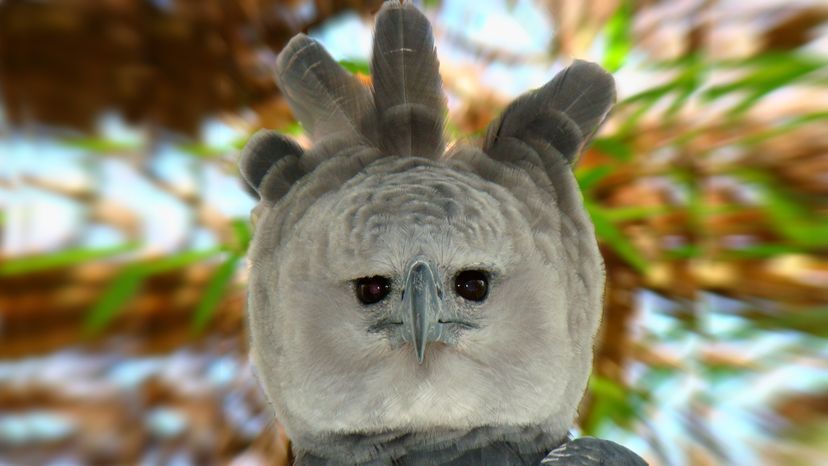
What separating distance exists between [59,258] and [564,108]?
1.13 meters

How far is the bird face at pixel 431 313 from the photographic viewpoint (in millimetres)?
916

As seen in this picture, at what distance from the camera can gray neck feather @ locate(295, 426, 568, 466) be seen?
915 millimetres

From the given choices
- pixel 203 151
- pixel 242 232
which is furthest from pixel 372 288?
pixel 203 151

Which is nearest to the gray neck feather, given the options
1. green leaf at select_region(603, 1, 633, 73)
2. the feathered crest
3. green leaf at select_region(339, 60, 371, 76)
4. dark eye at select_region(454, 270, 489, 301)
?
dark eye at select_region(454, 270, 489, 301)

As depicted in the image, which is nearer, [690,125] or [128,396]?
[690,125]

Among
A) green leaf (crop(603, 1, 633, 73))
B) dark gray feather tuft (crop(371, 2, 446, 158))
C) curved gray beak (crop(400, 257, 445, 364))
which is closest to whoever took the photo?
curved gray beak (crop(400, 257, 445, 364))

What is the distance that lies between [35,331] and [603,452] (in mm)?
1503

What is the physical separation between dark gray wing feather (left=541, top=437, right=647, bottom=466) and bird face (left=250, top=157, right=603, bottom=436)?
5 cm

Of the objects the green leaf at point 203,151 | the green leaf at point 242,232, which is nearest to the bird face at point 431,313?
the green leaf at point 242,232

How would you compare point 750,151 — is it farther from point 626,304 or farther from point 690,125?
point 626,304

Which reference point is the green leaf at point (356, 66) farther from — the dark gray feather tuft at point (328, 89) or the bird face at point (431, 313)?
the bird face at point (431, 313)

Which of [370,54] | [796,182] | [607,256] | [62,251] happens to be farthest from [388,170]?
[796,182]

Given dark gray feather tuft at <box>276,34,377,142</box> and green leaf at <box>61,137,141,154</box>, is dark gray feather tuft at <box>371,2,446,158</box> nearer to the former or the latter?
dark gray feather tuft at <box>276,34,377,142</box>

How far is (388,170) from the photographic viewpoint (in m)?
0.98
